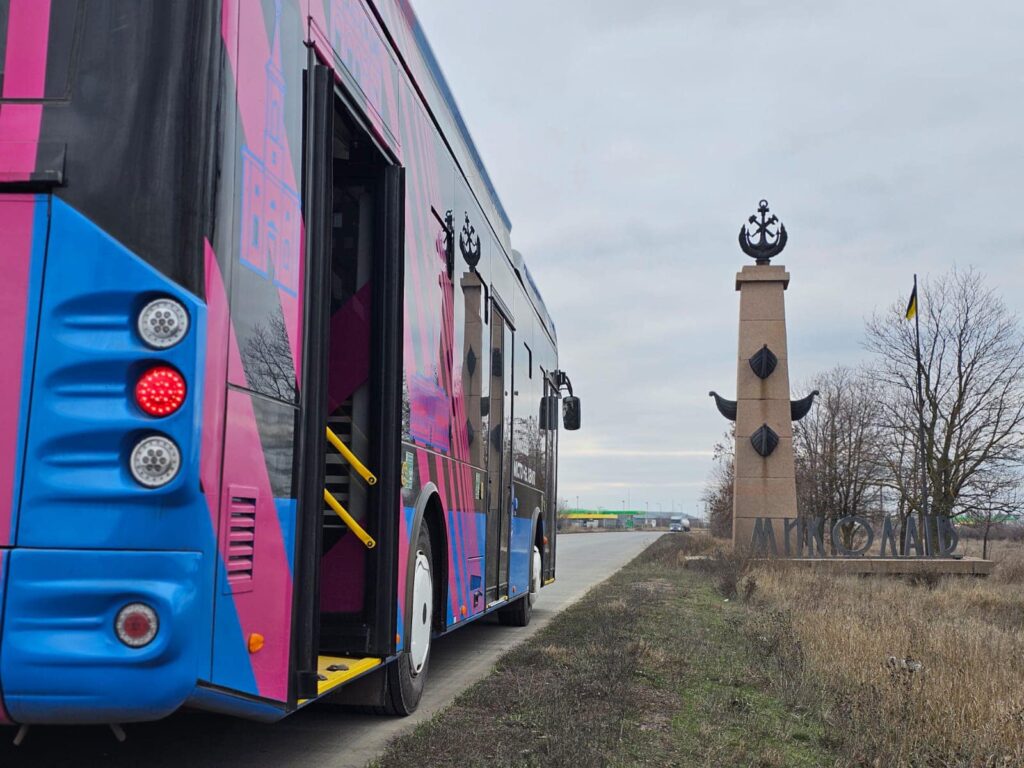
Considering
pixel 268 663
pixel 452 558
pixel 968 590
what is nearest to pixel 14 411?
pixel 268 663

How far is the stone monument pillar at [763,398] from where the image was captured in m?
26.7

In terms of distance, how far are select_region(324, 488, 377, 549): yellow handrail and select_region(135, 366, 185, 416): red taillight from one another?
6.87 ft

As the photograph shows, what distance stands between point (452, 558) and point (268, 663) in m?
3.34

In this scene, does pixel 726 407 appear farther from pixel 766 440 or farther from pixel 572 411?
pixel 572 411

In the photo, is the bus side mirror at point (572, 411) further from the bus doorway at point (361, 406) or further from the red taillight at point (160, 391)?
the red taillight at point (160, 391)

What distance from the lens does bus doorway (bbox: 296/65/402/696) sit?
17.9 feet

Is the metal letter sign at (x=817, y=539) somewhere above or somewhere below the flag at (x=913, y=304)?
below

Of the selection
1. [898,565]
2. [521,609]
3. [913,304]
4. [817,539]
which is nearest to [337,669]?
[521,609]

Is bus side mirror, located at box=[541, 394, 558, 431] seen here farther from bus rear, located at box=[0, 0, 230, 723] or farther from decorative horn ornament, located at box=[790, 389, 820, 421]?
decorative horn ornament, located at box=[790, 389, 820, 421]

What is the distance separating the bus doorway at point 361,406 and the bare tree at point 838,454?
35896 millimetres

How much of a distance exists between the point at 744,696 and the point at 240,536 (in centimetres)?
471

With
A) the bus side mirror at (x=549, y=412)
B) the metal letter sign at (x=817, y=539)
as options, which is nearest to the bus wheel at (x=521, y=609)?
the bus side mirror at (x=549, y=412)

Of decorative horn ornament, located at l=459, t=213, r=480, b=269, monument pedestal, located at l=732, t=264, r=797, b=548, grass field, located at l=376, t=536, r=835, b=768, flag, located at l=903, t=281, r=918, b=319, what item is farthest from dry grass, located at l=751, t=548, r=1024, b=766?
flag, located at l=903, t=281, r=918, b=319

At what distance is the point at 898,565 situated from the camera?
2406 cm
